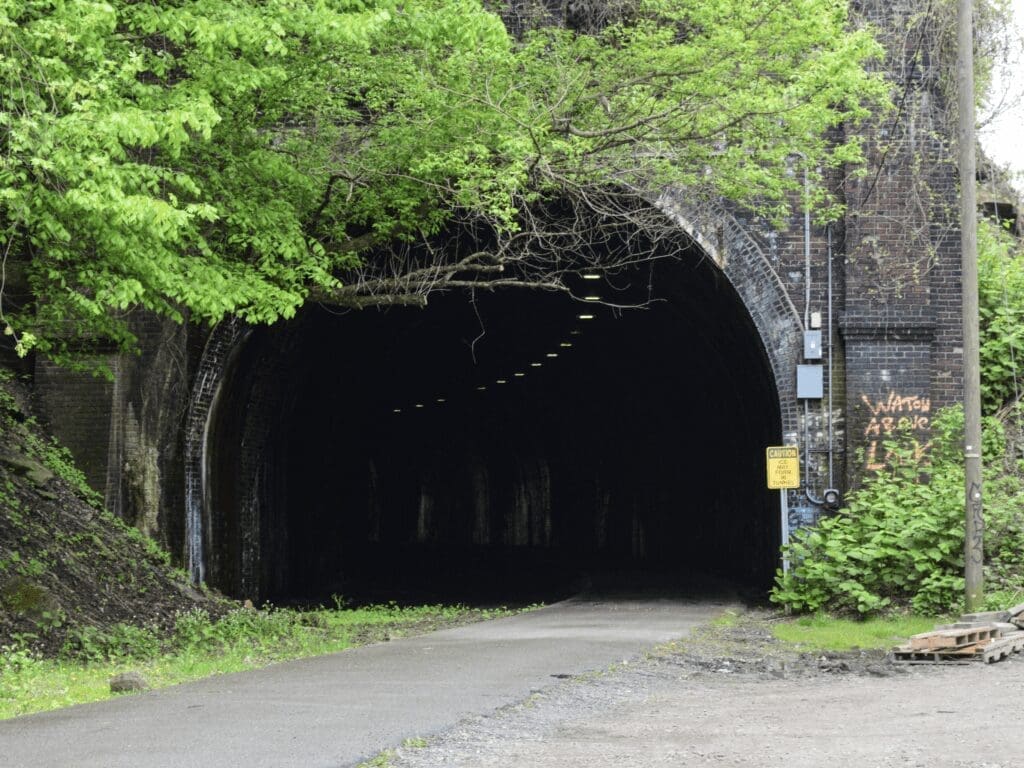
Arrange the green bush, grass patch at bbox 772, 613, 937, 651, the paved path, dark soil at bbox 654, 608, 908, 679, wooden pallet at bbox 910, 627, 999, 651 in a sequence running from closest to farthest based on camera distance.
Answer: the paved path, dark soil at bbox 654, 608, 908, 679, wooden pallet at bbox 910, 627, 999, 651, grass patch at bbox 772, 613, 937, 651, the green bush

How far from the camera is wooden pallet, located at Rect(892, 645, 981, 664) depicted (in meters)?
13.1

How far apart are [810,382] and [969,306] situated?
4.21m

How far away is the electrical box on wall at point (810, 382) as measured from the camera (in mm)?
19719

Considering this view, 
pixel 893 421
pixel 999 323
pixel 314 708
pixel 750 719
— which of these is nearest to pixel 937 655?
pixel 750 719

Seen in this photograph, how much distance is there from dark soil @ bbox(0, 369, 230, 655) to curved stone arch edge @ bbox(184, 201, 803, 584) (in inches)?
62.4

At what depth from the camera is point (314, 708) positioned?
9.29 meters

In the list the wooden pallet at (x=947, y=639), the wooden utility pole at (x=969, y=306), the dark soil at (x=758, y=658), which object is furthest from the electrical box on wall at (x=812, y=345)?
the wooden pallet at (x=947, y=639)

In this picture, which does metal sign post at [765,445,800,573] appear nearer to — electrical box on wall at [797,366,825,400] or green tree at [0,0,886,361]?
electrical box on wall at [797,366,825,400]

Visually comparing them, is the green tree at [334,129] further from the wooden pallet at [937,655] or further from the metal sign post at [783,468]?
the wooden pallet at [937,655]

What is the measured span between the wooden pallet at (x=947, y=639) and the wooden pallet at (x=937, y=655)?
0.04 metres

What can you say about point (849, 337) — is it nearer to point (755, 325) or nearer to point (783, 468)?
point (755, 325)

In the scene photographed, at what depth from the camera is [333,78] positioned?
50.6 ft

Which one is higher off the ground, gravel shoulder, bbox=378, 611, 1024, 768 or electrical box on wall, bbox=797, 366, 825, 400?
electrical box on wall, bbox=797, 366, 825, 400

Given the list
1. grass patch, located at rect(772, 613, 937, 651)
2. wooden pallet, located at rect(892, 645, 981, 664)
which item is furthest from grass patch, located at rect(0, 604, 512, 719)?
wooden pallet, located at rect(892, 645, 981, 664)
